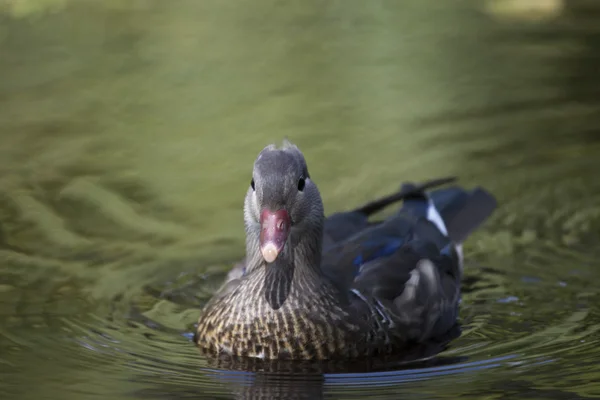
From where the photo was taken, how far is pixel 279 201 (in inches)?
247

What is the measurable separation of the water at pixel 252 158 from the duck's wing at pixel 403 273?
9.2 inches

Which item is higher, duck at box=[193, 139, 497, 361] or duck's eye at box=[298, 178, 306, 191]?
duck's eye at box=[298, 178, 306, 191]

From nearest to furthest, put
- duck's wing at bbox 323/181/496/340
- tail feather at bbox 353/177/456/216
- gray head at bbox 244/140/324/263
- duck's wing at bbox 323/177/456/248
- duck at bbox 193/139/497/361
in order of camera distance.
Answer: gray head at bbox 244/140/324/263 < duck at bbox 193/139/497/361 < duck's wing at bbox 323/181/496/340 < duck's wing at bbox 323/177/456/248 < tail feather at bbox 353/177/456/216

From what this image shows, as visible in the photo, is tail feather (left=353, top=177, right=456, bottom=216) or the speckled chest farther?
tail feather (left=353, top=177, right=456, bottom=216)

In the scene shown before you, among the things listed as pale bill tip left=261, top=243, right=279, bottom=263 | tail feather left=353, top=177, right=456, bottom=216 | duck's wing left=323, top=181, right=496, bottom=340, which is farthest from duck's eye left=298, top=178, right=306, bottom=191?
tail feather left=353, top=177, right=456, bottom=216

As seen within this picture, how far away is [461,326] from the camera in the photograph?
7.20m

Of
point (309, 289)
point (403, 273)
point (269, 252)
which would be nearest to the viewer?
point (269, 252)

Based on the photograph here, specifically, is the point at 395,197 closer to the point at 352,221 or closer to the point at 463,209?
the point at 352,221

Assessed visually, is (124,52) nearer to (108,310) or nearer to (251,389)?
(108,310)

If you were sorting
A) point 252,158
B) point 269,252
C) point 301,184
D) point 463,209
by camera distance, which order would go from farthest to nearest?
point 252,158 → point 463,209 → point 301,184 → point 269,252

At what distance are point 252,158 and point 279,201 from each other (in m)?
3.60

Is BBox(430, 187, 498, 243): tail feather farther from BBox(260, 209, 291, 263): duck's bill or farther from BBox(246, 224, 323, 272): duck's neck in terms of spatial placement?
BBox(260, 209, 291, 263): duck's bill

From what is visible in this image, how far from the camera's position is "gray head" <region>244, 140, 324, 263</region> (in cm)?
614

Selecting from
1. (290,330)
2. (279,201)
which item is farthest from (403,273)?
(279,201)
